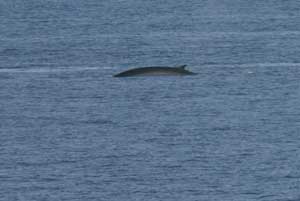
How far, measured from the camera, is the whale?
4176 millimetres

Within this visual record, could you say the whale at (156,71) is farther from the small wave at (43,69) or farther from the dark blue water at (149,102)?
the small wave at (43,69)

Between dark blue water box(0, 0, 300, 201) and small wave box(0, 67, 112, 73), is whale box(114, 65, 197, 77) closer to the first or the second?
dark blue water box(0, 0, 300, 201)

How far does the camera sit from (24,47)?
4.60 meters

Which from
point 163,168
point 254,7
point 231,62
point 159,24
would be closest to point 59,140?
point 163,168

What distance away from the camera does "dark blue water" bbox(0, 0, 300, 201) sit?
3023 mm

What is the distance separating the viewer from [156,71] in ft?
13.7

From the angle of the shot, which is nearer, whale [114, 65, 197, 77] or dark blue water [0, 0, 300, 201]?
dark blue water [0, 0, 300, 201]

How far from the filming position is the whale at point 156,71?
13.7 feet

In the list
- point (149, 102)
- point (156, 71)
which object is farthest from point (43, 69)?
point (149, 102)

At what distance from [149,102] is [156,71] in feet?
1.15

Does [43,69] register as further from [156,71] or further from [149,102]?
[149,102]

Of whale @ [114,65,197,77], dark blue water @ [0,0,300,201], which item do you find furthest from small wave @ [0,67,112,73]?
whale @ [114,65,197,77]

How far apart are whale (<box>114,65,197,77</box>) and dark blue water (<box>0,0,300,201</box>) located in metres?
0.03

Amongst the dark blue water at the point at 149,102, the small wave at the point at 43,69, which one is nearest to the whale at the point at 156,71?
the dark blue water at the point at 149,102
